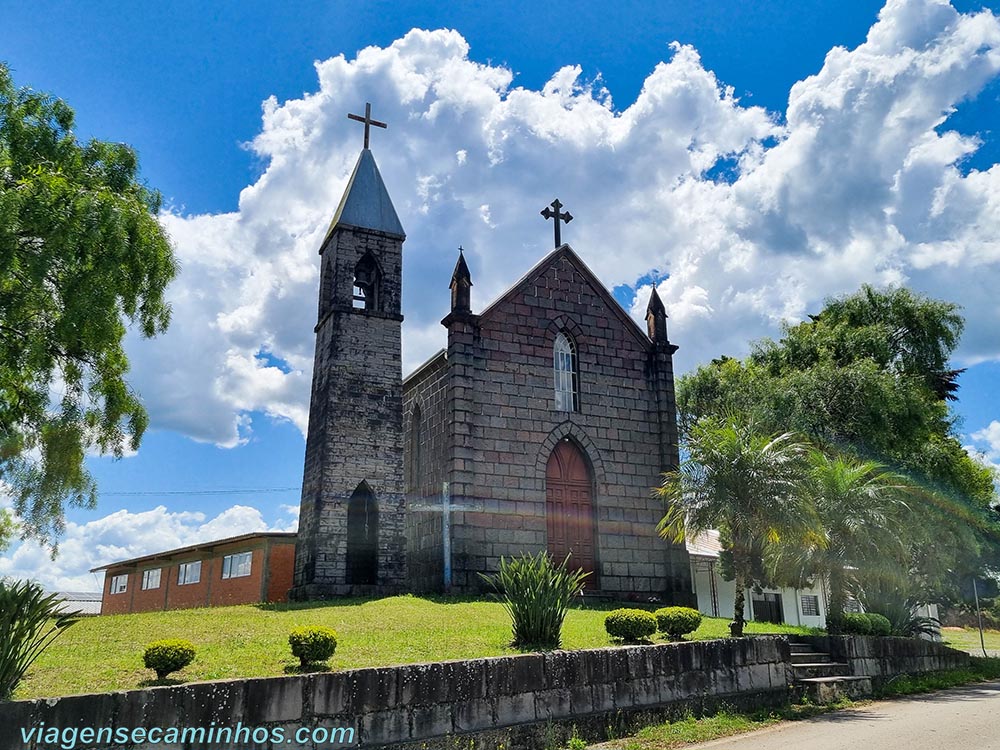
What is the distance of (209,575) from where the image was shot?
3116 cm

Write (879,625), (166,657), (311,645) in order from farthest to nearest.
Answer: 1. (879,625)
2. (311,645)
3. (166,657)

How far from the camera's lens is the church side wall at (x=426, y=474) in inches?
890

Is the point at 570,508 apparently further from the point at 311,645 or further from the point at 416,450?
the point at 311,645

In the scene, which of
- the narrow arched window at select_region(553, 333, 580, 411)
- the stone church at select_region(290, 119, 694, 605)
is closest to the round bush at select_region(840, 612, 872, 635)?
the stone church at select_region(290, 119, 694, 605)

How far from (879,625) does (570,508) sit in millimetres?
8544

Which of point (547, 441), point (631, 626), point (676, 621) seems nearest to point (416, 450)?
point (547, 441)

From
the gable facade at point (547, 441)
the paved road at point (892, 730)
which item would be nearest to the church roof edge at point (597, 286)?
the gable facade at point (547, 441)

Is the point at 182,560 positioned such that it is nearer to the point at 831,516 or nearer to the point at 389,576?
the point at 389,576

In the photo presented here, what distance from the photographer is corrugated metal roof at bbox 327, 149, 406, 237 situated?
2541 centimetres

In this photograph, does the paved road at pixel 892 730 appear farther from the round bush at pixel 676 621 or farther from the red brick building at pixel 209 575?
the red brick building at pixel 209 575

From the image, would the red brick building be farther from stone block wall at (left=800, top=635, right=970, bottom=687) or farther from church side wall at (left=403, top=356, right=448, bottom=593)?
stone block wall at (left=800, top=635, right=970, bottom=687)

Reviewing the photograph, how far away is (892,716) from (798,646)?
3.43 metres

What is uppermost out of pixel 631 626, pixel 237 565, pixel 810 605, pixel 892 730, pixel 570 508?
pixel 570 508

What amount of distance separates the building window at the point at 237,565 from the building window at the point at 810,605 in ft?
69.8
